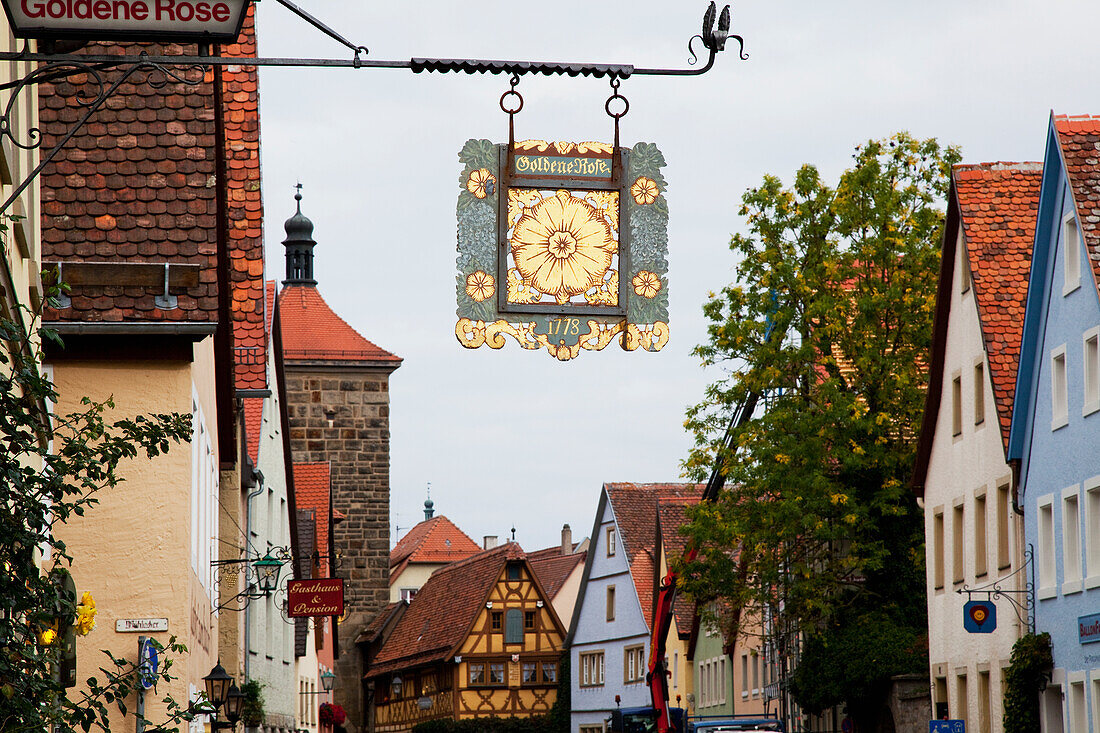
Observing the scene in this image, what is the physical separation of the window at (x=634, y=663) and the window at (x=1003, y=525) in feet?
83.3

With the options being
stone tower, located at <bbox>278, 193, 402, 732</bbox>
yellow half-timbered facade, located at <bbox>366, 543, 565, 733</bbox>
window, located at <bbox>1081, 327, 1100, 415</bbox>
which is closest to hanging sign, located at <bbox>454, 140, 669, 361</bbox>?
window, located at <bbox>1081, 327, 1100, 415</bbox>

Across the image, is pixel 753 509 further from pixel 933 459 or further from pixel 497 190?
pixel 497 190

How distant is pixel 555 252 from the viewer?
8875 mm

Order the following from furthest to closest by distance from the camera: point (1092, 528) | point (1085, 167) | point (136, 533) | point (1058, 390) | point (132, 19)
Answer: point (1058, 390)
point (1085, 167)
point (1092, 528)
point (136, 533)
point (132, 19)

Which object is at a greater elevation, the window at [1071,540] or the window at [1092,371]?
the window at [1092,371]

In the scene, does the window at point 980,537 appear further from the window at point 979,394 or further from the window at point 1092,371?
the window at point 1092,371

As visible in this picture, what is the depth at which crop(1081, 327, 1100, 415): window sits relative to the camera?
65.3 ft

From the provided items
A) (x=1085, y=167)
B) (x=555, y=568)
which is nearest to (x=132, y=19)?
(x=1085, y=167)

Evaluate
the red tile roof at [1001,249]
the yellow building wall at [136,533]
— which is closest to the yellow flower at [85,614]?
the yellow building wall at [136,533]

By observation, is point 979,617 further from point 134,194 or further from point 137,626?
point 134,194

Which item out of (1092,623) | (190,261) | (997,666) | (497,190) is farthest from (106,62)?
(997,666)

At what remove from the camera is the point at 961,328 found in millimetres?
24812

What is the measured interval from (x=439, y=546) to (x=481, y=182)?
77.8m

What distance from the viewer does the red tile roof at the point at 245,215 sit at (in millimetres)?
18453
